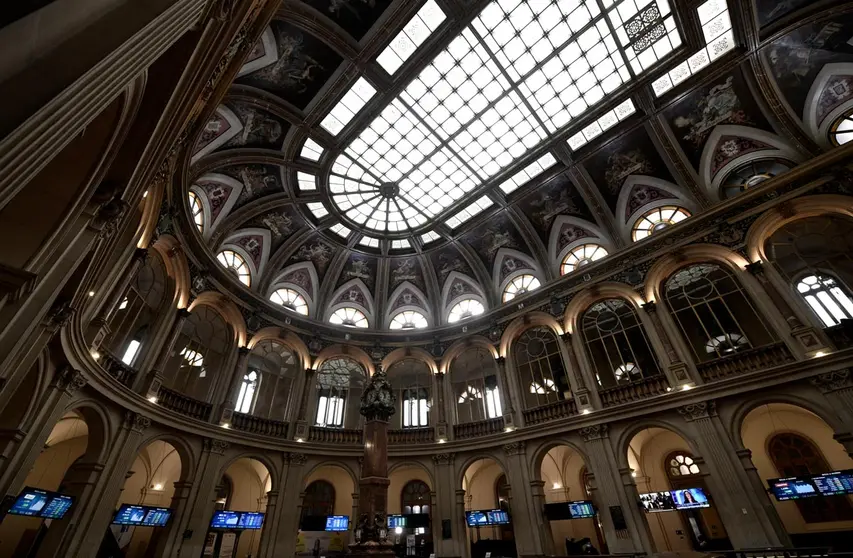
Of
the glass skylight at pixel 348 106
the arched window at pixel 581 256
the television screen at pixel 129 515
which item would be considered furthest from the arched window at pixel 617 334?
the television screen at pixel 129 515

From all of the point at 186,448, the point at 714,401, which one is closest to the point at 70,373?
the point at 186,448

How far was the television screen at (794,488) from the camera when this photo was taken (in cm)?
1094

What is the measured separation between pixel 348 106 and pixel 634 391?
16684 mm

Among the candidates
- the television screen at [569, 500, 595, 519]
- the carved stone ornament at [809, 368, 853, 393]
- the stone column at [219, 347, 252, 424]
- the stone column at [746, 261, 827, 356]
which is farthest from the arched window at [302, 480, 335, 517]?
the stone column at [746, 261, 827, 356]

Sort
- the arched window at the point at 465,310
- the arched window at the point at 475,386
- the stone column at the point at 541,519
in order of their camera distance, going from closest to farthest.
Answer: the stone column at the point at 541,519 < the arched window at the point at 475,386 < the arched window at the point at 465,310

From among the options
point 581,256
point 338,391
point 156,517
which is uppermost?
point 581,256

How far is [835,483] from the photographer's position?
10.7 metres

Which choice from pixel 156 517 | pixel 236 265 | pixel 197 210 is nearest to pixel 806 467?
pixel 156 517

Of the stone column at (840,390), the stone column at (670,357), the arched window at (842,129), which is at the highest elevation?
the arched window at (842,129)

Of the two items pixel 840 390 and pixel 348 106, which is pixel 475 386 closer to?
pixel 840 390

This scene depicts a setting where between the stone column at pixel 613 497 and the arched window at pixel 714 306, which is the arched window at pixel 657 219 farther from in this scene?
the stone column at pixel 613 497

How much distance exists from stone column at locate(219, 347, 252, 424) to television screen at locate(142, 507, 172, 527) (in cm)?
358

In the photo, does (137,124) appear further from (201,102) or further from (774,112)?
(774,112)

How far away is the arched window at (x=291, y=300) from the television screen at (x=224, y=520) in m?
9.65
